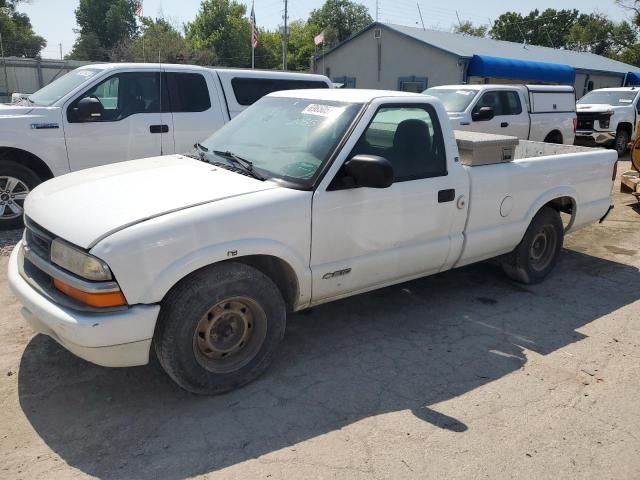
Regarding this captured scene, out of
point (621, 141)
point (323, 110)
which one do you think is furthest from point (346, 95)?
point (621, 141)

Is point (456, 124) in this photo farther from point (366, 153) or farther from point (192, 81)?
point (366, 153)

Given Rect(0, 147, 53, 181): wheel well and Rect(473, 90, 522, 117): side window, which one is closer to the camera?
Rect(0, 147, 53, 181): wheel well

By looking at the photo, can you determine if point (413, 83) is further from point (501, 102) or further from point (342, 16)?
point (342, 16)

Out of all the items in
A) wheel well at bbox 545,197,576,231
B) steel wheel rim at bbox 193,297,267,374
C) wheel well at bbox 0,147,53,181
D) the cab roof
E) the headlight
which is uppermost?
the cab roof

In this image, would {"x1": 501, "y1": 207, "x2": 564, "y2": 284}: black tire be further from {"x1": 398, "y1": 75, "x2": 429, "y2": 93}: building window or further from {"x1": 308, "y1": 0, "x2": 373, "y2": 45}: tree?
{"x1": 308, "y1": 0, "x2": 373, "y2": 45}: tree

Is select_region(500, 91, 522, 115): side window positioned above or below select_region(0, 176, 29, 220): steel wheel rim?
above

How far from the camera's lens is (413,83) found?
78.2 feet

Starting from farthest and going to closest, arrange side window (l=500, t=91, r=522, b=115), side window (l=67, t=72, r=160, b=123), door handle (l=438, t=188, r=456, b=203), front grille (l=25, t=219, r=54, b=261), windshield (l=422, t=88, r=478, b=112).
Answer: side window (l=500, t=91, r=522, b=115), windshield (l=422, t=88, r=478, b=112), side window (l=67, t=72, r=160, b=123), door handle (l=438, t=188, r=456, b=203), front grille (l=25, t=219, r=54, b=261)

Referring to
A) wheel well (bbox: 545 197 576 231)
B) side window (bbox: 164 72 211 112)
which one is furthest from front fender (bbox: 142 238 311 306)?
side window (bbox: 164 72 211 112)

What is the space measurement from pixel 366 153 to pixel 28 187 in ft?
15.2

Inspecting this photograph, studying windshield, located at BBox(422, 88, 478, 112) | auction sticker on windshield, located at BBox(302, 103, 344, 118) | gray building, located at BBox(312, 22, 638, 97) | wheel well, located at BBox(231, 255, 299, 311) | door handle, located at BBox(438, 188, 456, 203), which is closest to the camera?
wheel well, located at BBox(231, 255, 299, 311)

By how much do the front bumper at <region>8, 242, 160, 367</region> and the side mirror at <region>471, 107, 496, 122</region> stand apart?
9.19m

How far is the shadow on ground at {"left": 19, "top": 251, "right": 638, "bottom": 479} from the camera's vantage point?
2.91m

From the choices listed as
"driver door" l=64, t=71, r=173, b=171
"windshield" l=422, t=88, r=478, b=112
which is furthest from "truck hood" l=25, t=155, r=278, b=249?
"windshield" l=422, t=88, r=478, b=112
